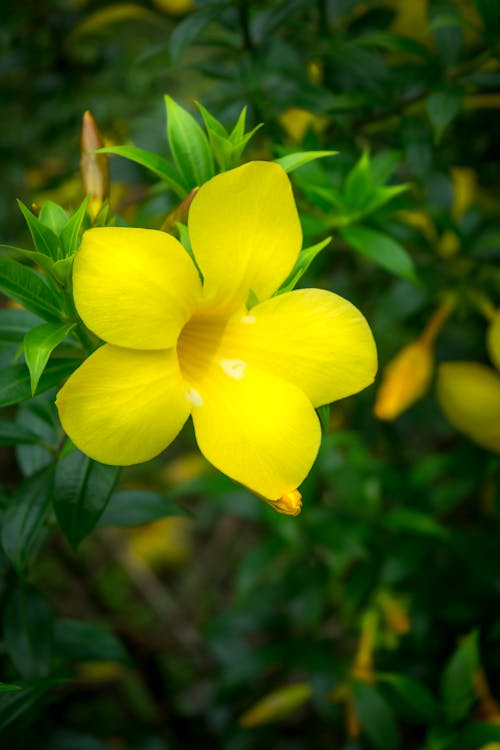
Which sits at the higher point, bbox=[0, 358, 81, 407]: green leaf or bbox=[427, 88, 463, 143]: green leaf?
bbox=[427, 88, 463, 143]: green leaf

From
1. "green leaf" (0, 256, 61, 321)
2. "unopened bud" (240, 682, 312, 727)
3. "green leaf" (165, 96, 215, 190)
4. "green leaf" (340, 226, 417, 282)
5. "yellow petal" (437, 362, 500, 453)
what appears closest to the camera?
"green leaf" (0, 256, 61, 321)

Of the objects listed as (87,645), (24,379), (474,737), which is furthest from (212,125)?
(474,737)

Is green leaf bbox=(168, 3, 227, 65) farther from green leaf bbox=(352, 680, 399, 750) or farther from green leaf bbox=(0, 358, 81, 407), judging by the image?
green leaf bbox=(352, 680, 399, 750)

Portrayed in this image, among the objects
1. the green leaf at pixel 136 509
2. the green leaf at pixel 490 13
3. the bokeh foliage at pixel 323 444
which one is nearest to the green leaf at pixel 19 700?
the bokeh foliage at pixel 323 444

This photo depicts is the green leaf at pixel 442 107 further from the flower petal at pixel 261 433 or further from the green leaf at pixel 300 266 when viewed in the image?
the flower petal at pixel 261 433

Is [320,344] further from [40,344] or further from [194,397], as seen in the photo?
[40,344]

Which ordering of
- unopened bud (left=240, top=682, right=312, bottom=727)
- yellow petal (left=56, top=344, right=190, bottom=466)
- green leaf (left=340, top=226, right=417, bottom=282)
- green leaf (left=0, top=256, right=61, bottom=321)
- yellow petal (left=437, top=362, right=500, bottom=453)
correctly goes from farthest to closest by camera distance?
unopened bud (left=240, top=682, right=312, bottom=727) → yellow petal (left=437, top=362, right=500, bottom=453) → green leaf (left=340, top=226, right=417, bottom=282) → green leaf (left=0, top=256, right=61, bottom=321) → yellow petal (left=56, top=344, right=190, bottom=466)

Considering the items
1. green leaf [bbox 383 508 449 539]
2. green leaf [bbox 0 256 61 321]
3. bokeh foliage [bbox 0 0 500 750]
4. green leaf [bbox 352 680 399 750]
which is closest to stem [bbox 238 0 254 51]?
bokeh foliage [bbox 0 0 500 750]

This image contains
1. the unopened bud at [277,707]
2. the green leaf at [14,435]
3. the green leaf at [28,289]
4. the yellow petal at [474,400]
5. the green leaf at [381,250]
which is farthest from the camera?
the unopened bud at [277,707]
